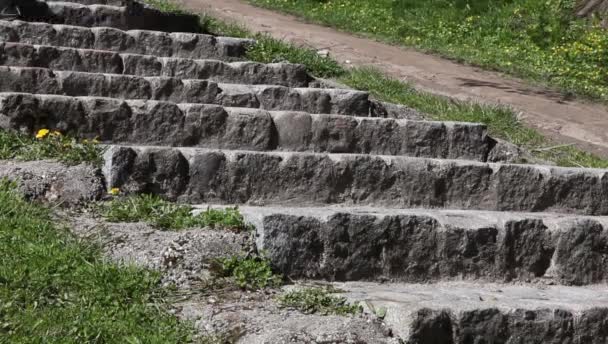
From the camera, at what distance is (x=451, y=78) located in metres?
10.5

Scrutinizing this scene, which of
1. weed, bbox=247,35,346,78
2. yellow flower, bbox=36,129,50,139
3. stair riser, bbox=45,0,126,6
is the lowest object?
weed, bbox=247,35,346,78

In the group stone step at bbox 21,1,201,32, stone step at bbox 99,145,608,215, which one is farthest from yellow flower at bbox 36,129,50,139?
stone step at bbox 21,1,201,32

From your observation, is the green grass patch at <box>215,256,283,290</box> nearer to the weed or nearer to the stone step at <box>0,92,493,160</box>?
the stone step at <box>0,92,493,160</box>

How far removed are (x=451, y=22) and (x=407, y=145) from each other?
27.3 ft

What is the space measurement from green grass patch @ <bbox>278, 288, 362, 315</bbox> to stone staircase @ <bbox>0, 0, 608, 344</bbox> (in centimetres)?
12

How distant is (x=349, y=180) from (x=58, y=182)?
5.20 ft

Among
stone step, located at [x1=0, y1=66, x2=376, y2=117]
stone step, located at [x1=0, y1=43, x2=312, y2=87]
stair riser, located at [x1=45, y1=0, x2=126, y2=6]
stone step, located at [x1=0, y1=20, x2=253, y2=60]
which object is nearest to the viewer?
stone step, located at [x1=0, y1=66, x2=376, y2=117]

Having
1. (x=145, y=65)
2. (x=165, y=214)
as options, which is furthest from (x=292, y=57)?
(x=165, y=214)

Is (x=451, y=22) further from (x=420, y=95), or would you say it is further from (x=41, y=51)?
(x=41, y=51)

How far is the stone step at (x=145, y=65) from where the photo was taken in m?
6.96

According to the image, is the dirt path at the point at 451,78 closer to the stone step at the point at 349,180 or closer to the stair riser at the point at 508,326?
the stone step at the point at 349,180

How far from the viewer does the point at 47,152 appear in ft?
16.3

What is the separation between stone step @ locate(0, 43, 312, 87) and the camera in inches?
274

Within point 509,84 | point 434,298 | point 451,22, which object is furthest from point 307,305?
point 451,22
